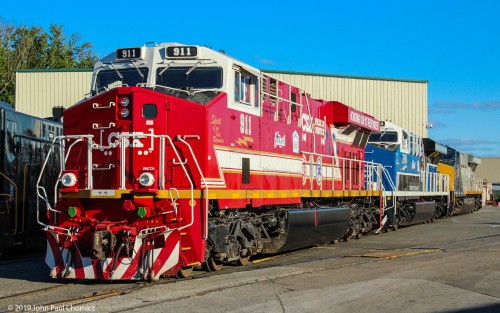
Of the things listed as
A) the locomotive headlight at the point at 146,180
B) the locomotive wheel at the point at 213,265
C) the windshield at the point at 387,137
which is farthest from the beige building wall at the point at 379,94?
the locomotive headlight at the point at 146,180

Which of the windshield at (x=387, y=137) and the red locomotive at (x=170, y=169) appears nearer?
the red locomotive at (x=170, y=169)

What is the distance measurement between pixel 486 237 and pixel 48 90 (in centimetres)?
2721

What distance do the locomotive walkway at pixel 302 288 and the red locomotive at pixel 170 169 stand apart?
0.43 metres

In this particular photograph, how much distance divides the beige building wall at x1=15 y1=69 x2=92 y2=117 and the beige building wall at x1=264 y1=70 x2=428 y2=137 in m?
13.1

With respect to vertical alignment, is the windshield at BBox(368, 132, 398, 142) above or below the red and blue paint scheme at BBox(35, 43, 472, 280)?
above

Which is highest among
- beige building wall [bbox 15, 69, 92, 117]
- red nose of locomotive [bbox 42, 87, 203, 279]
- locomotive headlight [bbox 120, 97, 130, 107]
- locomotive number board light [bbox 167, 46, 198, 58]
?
beige building wall [bbox 15, 69, 92, 117]

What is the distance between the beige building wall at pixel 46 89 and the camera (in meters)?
36.3

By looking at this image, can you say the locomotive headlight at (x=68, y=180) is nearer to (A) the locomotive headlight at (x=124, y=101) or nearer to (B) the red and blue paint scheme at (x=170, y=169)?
(B) the red and blue paint scheme at (x=170, y=169)

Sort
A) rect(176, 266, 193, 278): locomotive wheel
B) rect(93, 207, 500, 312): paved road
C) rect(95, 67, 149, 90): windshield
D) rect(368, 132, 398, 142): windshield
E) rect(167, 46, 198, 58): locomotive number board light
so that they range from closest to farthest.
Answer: rect(93, 207, 500, 312): paved road, rect(176, 266, 193, 278): locomotive wheel, rect(167, 46, 198, 58): locomotive number board light, rect(95, 67, 149, 90): windshield, rect(368, 132, 398, 142): windshield

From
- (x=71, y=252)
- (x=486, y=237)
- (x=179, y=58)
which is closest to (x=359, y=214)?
(x=486, y=237)

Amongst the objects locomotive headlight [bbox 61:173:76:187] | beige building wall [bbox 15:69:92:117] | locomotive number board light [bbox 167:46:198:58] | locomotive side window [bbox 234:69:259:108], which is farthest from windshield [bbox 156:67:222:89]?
beige building wall [bbox 15:69:92:117]

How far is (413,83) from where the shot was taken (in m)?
40.4

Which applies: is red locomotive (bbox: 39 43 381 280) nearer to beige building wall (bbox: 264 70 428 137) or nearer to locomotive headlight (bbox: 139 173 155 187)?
locomotive headlight (bbox: 139 173 155 187)

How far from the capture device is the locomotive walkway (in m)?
7.99
